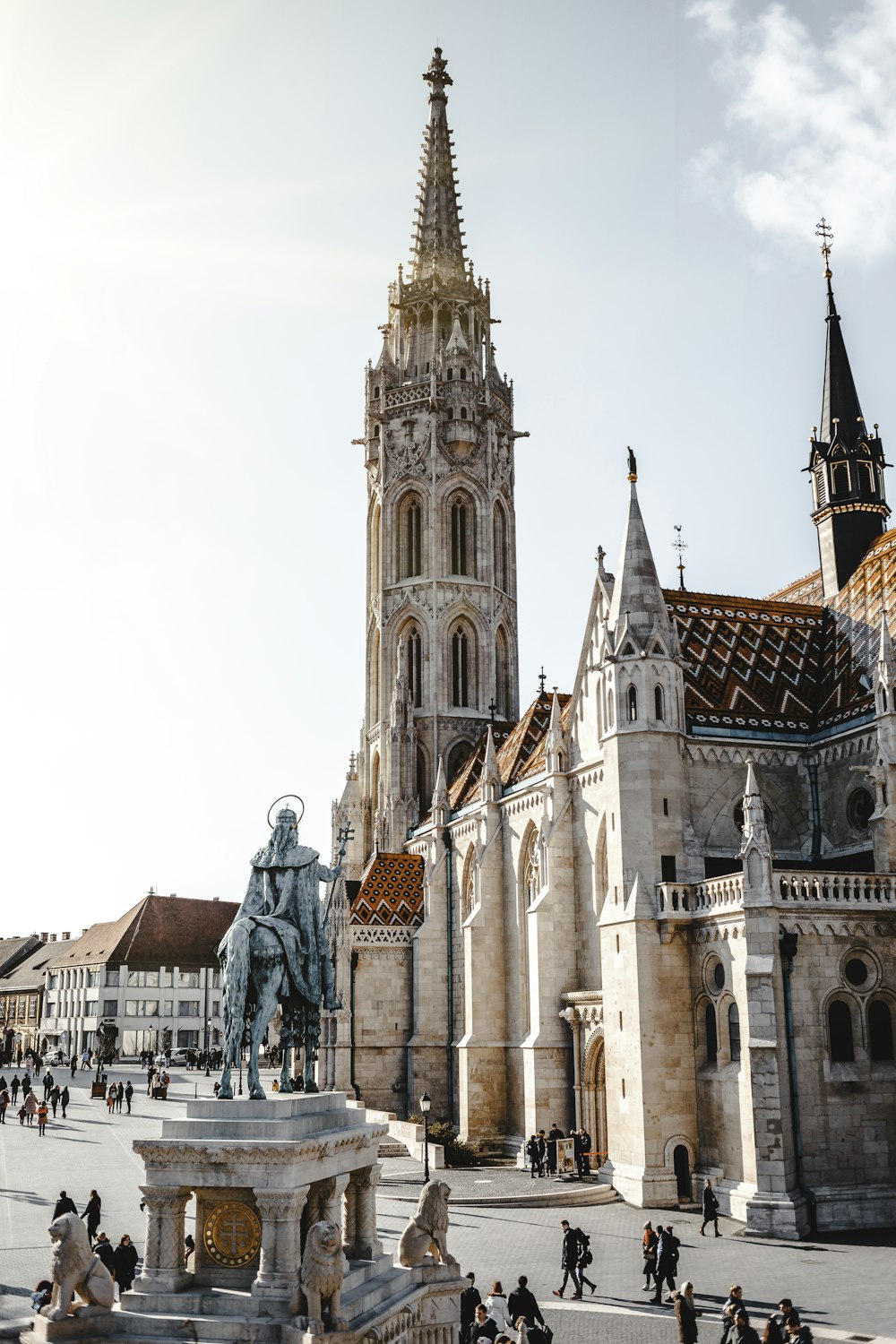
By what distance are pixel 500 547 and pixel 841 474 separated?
62.5ft

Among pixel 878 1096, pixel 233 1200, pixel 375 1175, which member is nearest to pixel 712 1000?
pixel 878 1096

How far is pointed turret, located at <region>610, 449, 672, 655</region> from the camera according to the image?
30.5 meters

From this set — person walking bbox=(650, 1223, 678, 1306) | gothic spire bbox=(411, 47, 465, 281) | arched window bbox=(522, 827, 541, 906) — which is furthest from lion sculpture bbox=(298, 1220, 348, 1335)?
gothic spire bbox=(411, 47, 465, 281)

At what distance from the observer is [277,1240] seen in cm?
1210

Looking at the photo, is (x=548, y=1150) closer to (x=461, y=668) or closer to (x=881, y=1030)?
(x=881, y=1030)

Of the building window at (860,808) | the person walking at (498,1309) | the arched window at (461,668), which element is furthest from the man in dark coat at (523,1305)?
the arched window at (461,668)

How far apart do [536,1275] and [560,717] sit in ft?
60.8

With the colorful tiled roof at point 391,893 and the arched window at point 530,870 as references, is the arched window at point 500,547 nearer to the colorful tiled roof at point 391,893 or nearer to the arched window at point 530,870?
the colorful tiled roof at point 391,893

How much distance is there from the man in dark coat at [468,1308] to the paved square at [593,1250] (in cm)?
175

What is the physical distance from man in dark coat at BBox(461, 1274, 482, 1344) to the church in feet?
34.2

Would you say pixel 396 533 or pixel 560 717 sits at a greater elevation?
pixel 396 533

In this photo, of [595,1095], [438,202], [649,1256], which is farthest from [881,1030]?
[438,202]

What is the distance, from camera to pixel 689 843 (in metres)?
29.2

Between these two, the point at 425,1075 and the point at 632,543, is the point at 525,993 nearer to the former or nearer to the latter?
the point at 425,1075
